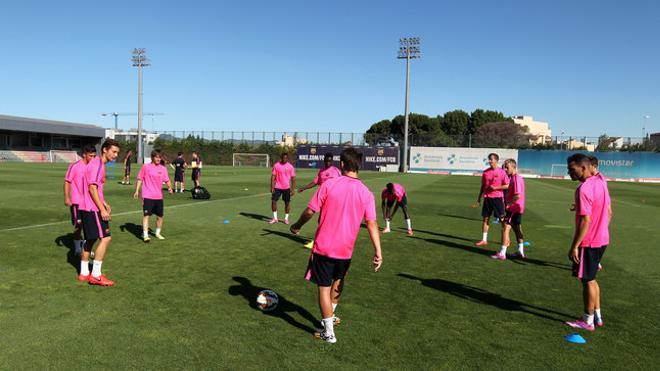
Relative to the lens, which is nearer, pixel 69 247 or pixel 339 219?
pixel 339 219

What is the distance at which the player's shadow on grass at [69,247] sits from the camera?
7.73m

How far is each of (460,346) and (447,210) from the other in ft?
43.9

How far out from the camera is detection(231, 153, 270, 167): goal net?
7119 centimetres

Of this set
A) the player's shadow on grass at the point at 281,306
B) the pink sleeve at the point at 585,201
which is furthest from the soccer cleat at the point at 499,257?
the player's shadow on grass at the point at 281,306

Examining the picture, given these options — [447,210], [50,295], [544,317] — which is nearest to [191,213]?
[50,295]

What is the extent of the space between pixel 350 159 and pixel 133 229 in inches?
325

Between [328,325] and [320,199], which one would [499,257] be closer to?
[328,325]

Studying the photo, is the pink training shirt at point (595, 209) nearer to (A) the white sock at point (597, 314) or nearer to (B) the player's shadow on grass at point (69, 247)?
(A) the white sock at point (597, 314)

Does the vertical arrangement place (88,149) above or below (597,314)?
above

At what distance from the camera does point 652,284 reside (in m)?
7.32

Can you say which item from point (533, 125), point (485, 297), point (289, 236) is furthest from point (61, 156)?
point (533, 125)

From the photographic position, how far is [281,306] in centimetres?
582

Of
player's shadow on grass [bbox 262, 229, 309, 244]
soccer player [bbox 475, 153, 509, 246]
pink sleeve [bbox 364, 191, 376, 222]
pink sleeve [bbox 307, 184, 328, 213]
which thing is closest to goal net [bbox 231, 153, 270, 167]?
player's shadow on grass [bbox 262, 229, 309, 244]

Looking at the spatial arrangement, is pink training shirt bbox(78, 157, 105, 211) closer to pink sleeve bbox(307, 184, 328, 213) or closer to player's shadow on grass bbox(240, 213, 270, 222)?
pink sleeve bbox(307, 184, 328, 213)
